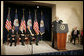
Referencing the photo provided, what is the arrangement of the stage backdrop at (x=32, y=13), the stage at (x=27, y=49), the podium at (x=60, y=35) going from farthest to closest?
the stage backdrop at (x=32, y=13) < the podium at (x=60, y=35) < the stage at (x=27, y=49)

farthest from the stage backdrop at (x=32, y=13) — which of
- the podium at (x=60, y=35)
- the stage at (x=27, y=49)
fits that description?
the podium at (x=60, y=35)

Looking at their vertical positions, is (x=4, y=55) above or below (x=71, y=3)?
below

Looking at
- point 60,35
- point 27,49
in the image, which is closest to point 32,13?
point 27,49

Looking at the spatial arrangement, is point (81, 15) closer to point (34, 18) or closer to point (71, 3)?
point (71, 3)

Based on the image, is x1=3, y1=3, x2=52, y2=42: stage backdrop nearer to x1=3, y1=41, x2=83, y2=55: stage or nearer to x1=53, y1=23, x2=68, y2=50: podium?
x1=3, y1=41, x2=83, y2=55: stage

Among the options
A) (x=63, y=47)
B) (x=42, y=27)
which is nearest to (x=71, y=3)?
(x=42, y=27)

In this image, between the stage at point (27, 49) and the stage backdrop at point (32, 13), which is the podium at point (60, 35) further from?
the stage backdrop at point (32, 13)

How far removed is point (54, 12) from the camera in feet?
19.6

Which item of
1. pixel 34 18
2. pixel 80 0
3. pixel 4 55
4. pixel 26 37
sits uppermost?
pixel 80 0

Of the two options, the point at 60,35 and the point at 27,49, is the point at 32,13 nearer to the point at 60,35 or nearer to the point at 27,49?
the point at 27,49

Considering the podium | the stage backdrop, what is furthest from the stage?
the stage backdrop

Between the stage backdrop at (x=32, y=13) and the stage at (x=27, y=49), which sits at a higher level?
the stage backdrop at (x=32, y=13)

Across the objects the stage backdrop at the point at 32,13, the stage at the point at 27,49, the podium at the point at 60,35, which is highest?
the stage backdrop at the point at 32,13

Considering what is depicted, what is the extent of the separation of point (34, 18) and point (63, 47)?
10.1 feet
